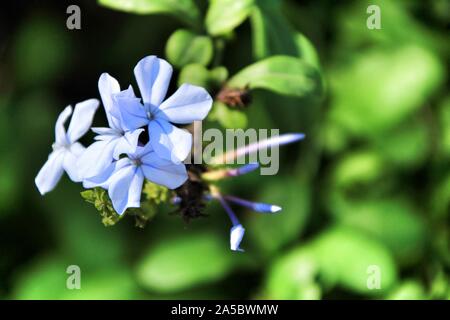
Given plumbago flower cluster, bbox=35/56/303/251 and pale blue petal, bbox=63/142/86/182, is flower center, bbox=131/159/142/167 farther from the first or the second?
pale blue petal, bbox=63/142/86/182

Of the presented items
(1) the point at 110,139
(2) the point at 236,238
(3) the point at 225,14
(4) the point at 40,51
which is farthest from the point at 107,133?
(4) the point at 40,51

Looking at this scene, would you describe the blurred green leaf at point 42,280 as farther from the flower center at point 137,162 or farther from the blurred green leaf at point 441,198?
the blurred green leaf at point 441,198

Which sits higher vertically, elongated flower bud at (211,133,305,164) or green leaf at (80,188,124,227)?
elongated flower bud at (211,133,305,164)

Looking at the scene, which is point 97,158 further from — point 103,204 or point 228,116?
point 228,116

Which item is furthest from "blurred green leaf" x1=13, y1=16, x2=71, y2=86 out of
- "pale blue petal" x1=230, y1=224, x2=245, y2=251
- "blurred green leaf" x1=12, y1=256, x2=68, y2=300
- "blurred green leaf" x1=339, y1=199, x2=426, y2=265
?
"pale blue petal" x1=230, y1=224, x2=245, y2=251

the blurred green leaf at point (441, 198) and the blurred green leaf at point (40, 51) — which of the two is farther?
the blurred green leaf at point (40, 51)

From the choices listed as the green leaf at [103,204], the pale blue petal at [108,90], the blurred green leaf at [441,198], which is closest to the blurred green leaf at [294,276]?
the blurred green leaf at [441,198]
